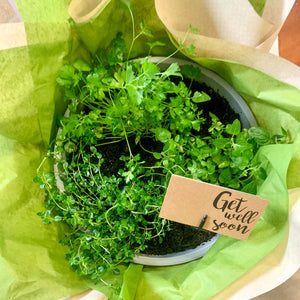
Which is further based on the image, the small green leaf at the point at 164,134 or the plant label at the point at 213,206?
the small green leaf at the point at 164,134

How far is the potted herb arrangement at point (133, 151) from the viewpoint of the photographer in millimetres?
678

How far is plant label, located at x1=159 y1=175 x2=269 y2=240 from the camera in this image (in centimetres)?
58

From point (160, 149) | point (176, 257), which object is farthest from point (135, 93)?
point (176, 257)

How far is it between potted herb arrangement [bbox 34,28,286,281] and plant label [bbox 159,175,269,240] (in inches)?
2.6

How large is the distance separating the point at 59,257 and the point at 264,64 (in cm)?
64

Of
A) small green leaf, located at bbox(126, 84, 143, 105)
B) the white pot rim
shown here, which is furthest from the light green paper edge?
small green leaf, located at bbox(126, 84, 143, 105)

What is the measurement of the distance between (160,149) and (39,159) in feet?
1.01

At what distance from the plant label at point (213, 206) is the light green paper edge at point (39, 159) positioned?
6 centimetres

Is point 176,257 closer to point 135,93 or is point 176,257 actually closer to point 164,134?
point 164,134

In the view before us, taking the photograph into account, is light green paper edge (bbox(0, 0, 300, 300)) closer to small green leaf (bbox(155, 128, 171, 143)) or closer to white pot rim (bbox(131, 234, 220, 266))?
white pot rim (bbox(131, 234, 220, 266))

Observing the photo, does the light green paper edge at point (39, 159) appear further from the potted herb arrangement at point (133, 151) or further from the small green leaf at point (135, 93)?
the small green leaf at point (135, 93)

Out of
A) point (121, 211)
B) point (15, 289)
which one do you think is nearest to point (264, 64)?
point (121, 211)

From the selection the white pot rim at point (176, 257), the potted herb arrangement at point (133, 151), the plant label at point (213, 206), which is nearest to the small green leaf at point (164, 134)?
the potted herb arrangement at point (133, 151)

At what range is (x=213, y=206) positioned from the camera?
619 mm
